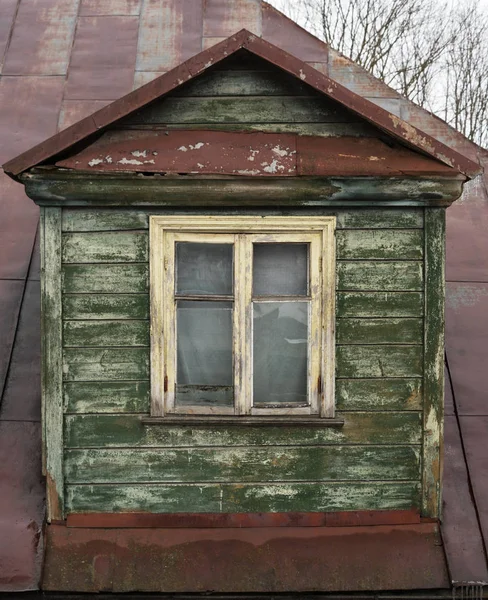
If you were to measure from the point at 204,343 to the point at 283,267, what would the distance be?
0.58m

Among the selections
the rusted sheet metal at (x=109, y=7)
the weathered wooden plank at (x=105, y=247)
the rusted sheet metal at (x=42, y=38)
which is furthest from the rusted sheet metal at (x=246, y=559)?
the rusted sheet metal at (x=109, y=7)

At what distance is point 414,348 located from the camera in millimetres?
3951

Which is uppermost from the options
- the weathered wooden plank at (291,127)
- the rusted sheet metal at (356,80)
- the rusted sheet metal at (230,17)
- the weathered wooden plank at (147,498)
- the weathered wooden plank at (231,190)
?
the rusted sheet metal at (230,17)

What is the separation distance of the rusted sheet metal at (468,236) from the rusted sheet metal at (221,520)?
6.91ft

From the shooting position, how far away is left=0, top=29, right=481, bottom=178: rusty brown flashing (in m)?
3.66

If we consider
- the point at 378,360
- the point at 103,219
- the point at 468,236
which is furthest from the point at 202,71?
the point at 468,236

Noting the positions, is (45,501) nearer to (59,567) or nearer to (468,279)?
(59,567)

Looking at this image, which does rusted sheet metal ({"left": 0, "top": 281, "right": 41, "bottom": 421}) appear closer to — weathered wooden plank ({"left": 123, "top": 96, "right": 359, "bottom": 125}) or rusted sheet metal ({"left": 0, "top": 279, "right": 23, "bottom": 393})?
rusted sheet metal ({"left": 0, "top": 279, "right": 23, "bottom": 393})

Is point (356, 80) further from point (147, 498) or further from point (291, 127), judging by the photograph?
point (147, 498)

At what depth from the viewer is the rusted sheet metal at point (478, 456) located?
4.14 m

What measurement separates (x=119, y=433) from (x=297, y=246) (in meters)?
1.35

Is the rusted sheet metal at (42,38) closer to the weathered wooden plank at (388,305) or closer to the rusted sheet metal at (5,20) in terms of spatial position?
the rusted sheet metal at (5,20)

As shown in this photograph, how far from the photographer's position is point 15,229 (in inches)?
215

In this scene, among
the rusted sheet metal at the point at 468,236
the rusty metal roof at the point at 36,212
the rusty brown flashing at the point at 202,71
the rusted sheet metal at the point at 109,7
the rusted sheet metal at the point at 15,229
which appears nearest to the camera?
the rusty brown flashing at the point at 202,71
